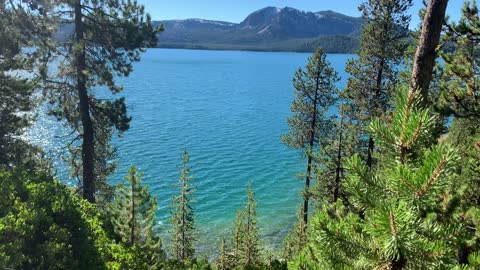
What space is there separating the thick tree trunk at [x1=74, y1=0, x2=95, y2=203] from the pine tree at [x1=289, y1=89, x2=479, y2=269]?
587 inches

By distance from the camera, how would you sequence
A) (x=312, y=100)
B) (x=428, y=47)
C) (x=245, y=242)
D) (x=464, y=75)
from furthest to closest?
(x=312, y=100) < (x=245, y=242) < (x=464, y=75) < (x=428, y=47)

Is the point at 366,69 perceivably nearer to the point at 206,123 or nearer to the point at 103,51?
the point at 103,51

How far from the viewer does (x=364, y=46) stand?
21828mm

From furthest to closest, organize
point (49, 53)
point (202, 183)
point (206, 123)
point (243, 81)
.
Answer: point (243, 81), point (206, 123), point (202, 183), point (49, 53)

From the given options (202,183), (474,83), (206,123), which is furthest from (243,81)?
(474,83)

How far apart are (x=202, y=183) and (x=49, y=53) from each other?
2583cm

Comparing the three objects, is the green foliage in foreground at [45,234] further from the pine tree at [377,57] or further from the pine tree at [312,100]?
the pine tree at [312,100]

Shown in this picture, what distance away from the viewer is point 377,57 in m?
21.6

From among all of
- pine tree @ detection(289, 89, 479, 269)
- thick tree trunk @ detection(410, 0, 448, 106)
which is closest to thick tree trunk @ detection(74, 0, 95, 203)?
thick tree trunk @ detection(410, 0, 448, 106)

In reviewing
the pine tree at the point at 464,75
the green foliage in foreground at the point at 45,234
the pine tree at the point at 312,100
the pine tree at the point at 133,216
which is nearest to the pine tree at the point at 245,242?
the pine tree at the point at 312,100

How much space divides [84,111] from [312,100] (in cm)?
1651

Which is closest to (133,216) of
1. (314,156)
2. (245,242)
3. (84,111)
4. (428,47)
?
(84,111)

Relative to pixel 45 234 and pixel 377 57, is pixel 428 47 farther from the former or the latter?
pixel 377 57

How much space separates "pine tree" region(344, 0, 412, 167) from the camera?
20750 millimetres
